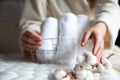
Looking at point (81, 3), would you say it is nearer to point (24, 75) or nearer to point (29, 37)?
point (29, 37)

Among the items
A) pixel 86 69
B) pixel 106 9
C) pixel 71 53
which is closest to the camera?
pixel 86 69

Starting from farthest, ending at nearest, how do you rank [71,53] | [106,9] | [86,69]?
[106,9]
[71,53]
[86,69]

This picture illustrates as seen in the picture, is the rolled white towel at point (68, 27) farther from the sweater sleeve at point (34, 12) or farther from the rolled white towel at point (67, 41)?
the sweater sleeve at point (34, 12)

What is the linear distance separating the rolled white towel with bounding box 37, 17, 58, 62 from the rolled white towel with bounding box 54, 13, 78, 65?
0.06 ft

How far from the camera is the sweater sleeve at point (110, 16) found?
87 centimetres

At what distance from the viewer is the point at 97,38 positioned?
770mm

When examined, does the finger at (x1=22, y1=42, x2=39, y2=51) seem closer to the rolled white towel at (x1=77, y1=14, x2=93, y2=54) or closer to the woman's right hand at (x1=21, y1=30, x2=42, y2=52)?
the woman's right hand at (x1=21, y1=30, x2=42, y2=52)

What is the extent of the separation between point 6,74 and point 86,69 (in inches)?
7.6

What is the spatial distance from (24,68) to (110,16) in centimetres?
33

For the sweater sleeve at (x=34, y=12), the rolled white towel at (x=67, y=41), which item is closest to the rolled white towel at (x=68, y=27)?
the rolled white towel at (x=67, y=41)

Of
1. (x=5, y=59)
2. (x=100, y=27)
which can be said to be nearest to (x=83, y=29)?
(x=100, y=27)

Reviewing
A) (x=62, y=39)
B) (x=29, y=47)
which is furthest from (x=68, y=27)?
(x=29, y=47)

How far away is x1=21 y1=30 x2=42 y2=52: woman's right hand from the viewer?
83 centimetres

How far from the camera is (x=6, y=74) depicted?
26.2 inches
